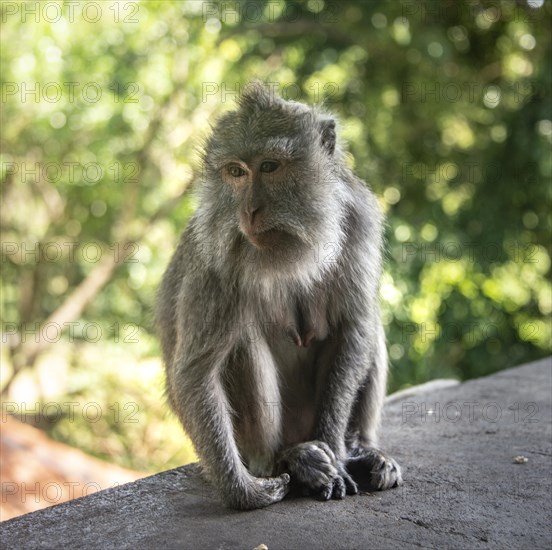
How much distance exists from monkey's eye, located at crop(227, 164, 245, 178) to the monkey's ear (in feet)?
1.24

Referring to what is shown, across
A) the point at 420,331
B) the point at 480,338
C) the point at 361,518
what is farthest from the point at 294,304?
the point at 480,338

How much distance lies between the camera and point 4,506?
5.44 meters

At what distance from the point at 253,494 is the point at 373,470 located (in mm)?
575

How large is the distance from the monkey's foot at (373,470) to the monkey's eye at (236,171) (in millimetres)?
1309

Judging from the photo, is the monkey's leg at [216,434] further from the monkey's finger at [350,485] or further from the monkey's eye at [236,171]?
the monkey's eye at [236,171]

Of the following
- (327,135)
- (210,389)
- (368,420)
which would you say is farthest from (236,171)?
(368,420)

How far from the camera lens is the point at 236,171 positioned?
10.3 ft

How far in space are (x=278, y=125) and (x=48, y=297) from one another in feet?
29.7

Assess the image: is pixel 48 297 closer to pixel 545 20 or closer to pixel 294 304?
pixel 545 20

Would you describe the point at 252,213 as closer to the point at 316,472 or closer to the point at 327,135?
the point at 327,135

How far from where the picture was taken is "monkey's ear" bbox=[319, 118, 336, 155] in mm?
3266

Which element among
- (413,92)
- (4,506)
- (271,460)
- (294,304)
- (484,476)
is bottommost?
(4,506)

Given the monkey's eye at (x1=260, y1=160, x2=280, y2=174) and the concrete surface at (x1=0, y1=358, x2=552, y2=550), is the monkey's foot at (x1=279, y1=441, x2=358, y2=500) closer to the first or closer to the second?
the concrete surface at (x1=0, y1=358, x2=552, y2=550)

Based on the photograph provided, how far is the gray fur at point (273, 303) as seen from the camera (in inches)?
121
